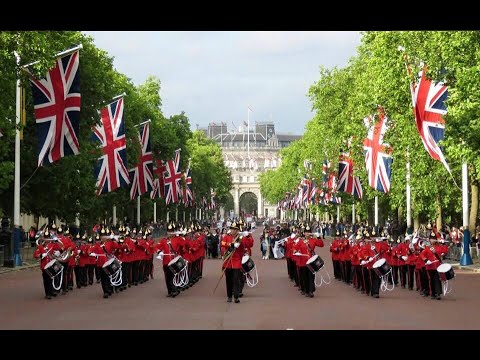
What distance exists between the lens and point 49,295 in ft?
86.3

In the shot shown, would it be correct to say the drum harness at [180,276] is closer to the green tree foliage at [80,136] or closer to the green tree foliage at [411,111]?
the green tree foliage at [80,136]

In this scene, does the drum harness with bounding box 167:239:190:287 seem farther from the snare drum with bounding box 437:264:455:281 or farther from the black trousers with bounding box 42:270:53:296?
the snare drum with bounding box 437:264:455:281

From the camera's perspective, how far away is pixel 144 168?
5603cm

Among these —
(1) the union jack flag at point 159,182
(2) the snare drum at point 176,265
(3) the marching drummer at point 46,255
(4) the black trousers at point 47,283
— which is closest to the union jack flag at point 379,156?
(2) the snare drum at point 176,265

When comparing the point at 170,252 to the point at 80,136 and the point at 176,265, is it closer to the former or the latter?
the point at 176,265

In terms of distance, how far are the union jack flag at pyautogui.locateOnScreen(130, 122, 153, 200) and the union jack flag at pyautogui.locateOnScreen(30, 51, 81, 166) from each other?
21821 millimetres

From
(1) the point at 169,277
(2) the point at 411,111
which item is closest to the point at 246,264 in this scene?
(1) the point at 169,277

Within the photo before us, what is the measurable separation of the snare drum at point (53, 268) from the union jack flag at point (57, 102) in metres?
8.00

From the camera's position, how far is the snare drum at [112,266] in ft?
87.8

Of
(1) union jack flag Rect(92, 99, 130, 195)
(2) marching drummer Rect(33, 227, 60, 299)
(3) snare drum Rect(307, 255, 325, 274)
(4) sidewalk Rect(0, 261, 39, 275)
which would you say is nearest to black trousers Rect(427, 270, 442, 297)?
(3) snare drum Rect(307, 255, 325, 274)

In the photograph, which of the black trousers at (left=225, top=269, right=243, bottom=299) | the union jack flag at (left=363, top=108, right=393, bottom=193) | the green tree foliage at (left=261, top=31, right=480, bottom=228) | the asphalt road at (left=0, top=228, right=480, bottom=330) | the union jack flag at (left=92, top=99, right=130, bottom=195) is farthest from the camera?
the union jack flag at (left=363, top=108, right=393, bottom=193)

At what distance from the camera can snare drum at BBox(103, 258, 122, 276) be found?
87.8 feet

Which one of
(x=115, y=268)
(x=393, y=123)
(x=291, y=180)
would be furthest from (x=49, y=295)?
(x=291, y=180)

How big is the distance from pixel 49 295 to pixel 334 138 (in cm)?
5034
